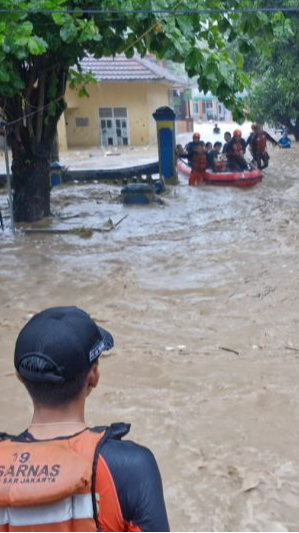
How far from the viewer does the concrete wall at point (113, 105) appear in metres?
29.5

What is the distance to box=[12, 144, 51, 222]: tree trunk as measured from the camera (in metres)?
11.4

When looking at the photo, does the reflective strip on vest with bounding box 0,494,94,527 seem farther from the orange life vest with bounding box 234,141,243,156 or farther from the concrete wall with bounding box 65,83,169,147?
the concrete wall with bounding box 65,83,169,147

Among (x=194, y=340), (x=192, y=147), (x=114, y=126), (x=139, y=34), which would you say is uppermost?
(x=139, y=34)

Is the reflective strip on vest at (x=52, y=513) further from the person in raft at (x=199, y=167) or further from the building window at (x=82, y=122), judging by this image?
the building window at (x=82, y=122)

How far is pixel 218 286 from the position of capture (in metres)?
7.32

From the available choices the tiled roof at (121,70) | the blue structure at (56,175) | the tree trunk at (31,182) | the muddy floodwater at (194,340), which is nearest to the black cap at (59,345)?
the muddy floodwater at (194,340)

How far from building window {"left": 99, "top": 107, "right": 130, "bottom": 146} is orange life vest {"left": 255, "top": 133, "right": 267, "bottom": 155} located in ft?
43.3

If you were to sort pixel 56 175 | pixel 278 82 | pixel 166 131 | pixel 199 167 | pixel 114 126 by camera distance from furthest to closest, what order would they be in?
pixel 114 126 < pixel 278 82 < pixel 56 175 < pixel 166 131 < pixel 199 167

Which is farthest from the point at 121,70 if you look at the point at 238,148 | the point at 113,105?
the point at 238,148

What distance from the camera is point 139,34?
8938 mm

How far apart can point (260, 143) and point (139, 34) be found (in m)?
9.36

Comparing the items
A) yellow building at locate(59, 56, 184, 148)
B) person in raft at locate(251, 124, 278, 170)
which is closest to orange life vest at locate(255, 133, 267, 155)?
person in raft at locate(251, 124, 278, 170)

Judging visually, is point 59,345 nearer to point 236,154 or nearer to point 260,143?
point 236,154

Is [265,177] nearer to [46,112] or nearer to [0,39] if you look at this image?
[46,112]
